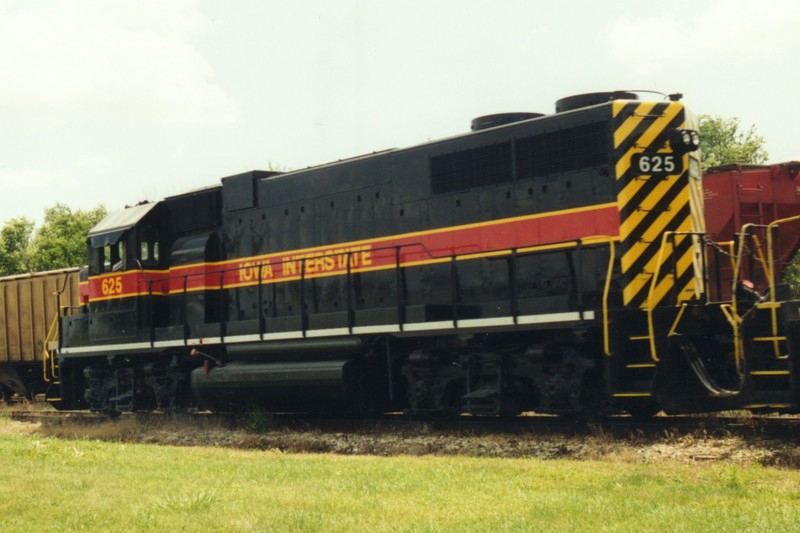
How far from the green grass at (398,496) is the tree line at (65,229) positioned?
35.1 meters

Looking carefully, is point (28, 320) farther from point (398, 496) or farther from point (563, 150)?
point (398, 496)

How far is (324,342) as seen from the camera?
1334 cm

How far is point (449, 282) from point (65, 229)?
51.8 m

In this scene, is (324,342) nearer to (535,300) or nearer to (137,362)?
(535,300)

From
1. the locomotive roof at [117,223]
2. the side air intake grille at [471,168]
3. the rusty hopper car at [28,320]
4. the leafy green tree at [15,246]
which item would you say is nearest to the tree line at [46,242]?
the leafy green tree at [15,246]

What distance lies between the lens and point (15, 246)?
210 feet

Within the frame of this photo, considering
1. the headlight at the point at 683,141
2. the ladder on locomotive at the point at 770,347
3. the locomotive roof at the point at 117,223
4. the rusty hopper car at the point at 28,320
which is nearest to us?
the ladder on locomotive at the point at 770,347

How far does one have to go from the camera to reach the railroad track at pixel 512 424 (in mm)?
10500

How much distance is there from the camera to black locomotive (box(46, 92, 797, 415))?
10.7m

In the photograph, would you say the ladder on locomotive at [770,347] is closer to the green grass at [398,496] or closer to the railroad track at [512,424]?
the railroad track at [512,424]

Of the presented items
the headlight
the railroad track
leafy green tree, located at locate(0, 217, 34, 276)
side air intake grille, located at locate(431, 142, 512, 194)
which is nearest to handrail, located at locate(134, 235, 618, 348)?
side air intake grille, located at locate(431, 142, 512, 194)

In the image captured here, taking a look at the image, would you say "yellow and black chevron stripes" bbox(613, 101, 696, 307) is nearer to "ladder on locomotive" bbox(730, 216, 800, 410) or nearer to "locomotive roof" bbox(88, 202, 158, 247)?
"ladder on locomotive" bbox(730, 216, 800, 410)

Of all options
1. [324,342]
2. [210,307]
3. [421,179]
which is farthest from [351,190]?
[210,307]

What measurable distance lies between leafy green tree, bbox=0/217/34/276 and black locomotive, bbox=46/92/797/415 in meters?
48.3
